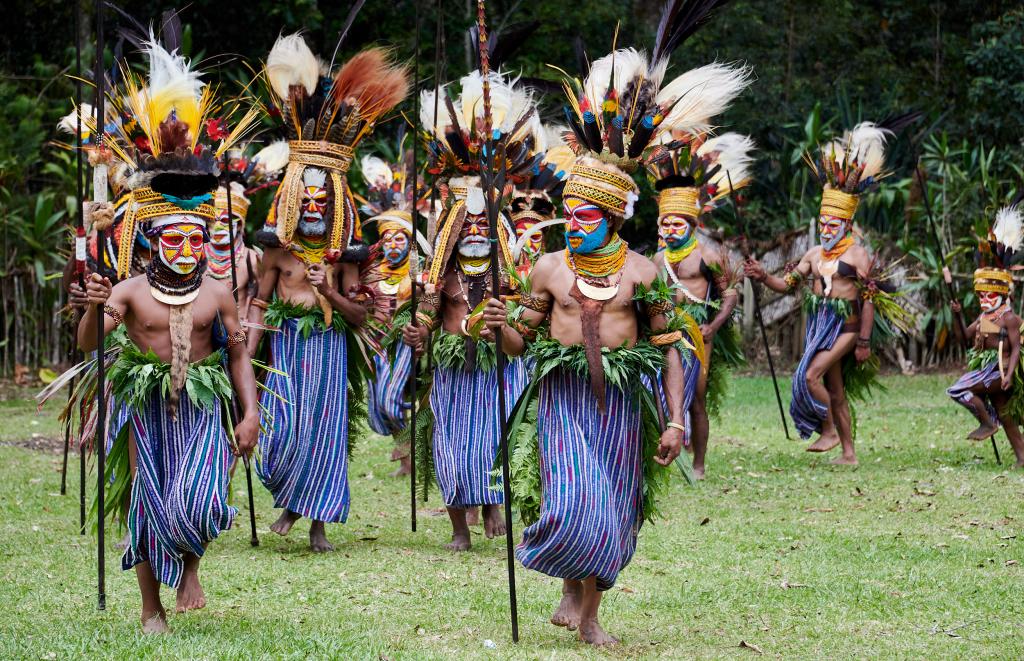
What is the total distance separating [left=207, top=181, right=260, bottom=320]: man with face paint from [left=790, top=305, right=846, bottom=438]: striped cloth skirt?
14.4 feet

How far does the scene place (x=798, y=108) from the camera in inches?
862

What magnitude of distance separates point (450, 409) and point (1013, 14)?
49.7 feet

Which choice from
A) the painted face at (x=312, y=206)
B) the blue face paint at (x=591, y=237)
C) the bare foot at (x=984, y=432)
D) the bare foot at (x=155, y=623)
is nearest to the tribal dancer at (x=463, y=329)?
the painted face at (x=312, y=206)

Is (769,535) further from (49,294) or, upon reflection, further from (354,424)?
(49,294)

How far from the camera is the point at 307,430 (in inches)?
306

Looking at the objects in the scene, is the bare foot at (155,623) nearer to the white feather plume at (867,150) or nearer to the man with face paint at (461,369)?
the man with face paint at (461,369)

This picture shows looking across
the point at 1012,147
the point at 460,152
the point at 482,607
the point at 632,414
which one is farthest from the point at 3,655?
the point at 1012,147

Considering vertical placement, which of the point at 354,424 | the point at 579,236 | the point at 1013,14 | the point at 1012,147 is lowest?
the point at 354,424

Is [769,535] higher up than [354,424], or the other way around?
[354,424]

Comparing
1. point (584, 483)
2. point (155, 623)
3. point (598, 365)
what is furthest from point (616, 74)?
point (155, 623)

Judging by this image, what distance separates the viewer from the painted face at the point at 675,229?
1023 cm

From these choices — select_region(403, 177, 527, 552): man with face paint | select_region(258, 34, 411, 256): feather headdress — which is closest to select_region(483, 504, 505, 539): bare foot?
select_region(403, 177, 527, 552): man with face paint

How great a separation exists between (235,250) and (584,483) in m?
5.16

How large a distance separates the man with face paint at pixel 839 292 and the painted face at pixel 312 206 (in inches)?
155
